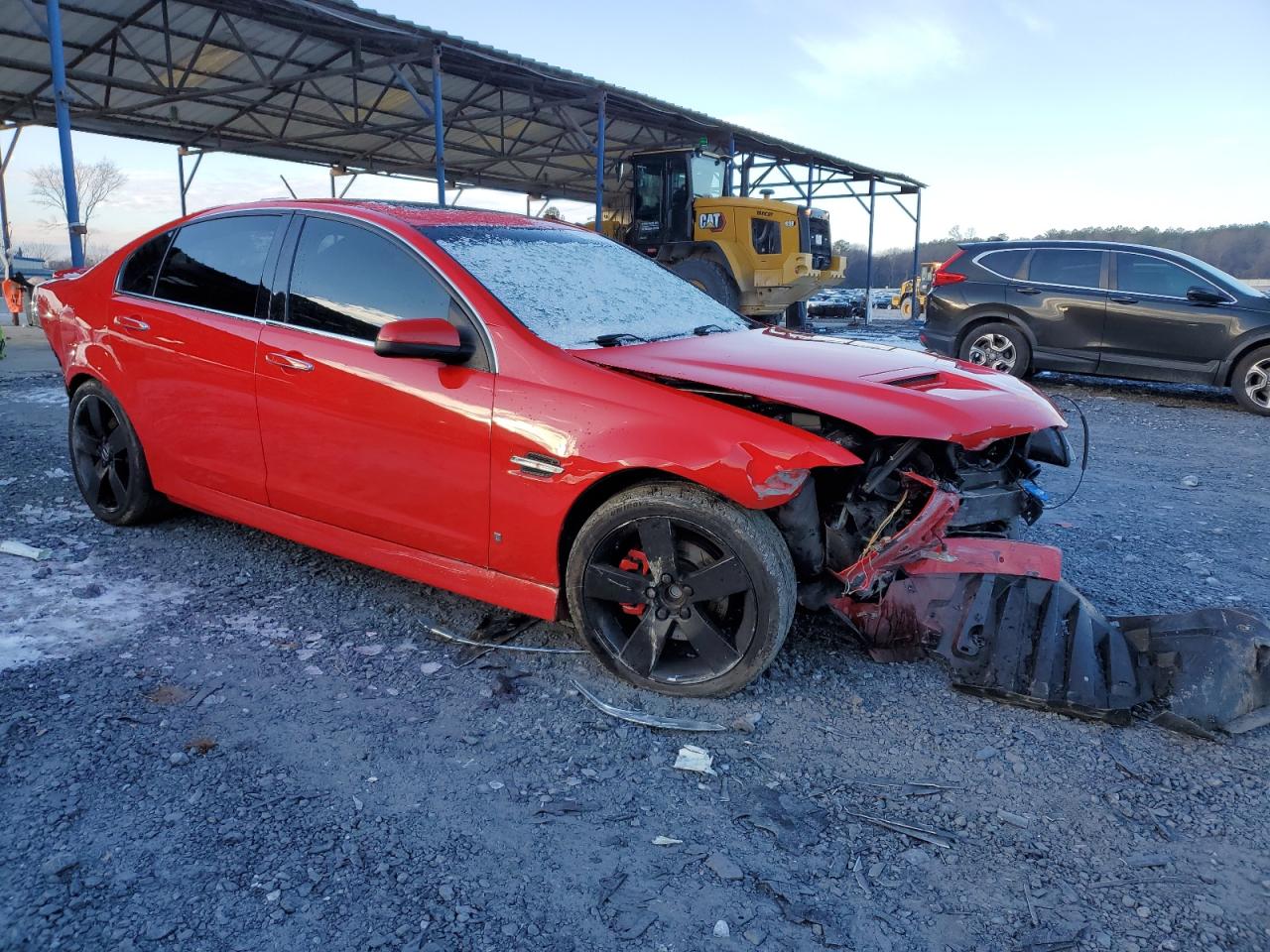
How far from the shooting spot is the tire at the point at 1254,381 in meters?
8.31

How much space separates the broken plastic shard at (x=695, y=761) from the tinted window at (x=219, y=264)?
2.47 metres

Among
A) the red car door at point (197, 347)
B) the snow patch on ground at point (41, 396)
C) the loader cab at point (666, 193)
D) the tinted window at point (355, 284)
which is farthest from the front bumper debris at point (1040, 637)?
the loader cab at point (666, 193)

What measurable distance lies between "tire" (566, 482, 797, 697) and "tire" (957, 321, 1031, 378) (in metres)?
7.66

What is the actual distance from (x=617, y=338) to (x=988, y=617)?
160 centimetres

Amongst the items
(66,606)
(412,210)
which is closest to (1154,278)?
(412,210)

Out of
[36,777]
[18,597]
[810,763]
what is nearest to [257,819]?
[36,777]

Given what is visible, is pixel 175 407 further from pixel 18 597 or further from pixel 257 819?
pixel 257 819

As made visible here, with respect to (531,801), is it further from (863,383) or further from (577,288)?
(577,288)

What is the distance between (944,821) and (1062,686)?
77 centimetres

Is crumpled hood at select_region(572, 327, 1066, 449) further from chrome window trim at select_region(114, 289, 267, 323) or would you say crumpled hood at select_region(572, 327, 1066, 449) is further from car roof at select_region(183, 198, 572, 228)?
chrome window trim at select_region(114, 289, 267, 323)

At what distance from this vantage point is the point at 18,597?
3.44 meters

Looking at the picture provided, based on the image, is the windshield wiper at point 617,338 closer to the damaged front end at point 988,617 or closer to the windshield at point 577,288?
the windshield at point 577,288

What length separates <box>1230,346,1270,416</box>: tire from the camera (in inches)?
327

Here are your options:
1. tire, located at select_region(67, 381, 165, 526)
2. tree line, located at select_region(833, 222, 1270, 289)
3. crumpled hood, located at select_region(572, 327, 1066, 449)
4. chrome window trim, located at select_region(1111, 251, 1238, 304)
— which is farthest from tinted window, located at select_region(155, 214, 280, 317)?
tree line, located at select_region(833, 222, 1270, 289)
